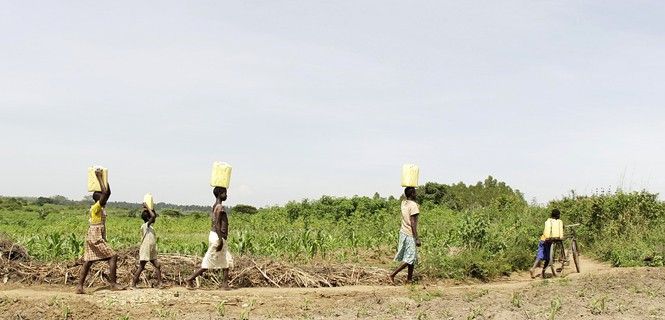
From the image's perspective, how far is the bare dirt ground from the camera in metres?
8.39

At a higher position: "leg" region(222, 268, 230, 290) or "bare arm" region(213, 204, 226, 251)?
"bare arm" region(213, 204, 226, 251)

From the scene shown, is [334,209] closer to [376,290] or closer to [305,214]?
[305,214]

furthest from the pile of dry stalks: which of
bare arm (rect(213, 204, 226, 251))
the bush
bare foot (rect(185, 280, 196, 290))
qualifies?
the bush

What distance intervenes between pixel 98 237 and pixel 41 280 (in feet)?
7.03

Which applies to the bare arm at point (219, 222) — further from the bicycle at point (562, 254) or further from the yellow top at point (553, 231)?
the bicycle at point (562, 254)

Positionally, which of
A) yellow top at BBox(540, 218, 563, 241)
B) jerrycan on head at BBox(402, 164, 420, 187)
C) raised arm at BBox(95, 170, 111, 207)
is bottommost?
yellow top at BBox(540, 218, 563, 241)

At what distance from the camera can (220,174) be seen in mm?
10211

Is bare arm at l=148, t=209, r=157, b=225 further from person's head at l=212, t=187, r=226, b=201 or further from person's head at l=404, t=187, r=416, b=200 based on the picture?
person's head at l=404, t=187, r=416, b=200

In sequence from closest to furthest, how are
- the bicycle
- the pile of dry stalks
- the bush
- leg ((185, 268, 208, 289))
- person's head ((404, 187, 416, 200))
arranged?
leg ((185, 268, 208, 289))
the pile of dry stalks
person's head ((404, 187, 416, 200))
the bicycle
the bush

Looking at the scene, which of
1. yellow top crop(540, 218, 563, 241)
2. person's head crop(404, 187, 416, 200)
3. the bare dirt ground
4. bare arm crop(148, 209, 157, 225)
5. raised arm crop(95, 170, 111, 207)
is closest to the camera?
the bare dirt ground

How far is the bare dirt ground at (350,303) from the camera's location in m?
8.39

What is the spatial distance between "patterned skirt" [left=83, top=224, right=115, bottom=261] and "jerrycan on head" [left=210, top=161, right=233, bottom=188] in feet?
6.02

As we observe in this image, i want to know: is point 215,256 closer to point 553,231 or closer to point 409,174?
point 409,174

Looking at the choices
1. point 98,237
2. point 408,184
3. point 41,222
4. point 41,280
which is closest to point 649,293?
point 408,184
